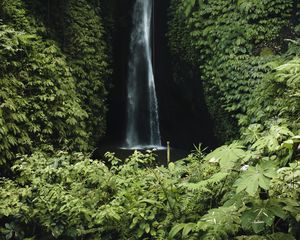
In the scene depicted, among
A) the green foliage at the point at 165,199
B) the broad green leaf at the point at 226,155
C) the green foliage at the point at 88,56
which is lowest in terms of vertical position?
the green foliage at the point at 165,199

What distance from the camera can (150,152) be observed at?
4773mm

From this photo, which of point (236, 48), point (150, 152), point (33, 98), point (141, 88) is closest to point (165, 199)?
point (150, 152)

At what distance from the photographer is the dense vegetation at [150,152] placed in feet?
8.81

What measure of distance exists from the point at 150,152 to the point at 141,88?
28.8ft

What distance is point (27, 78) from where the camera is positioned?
22.2ft

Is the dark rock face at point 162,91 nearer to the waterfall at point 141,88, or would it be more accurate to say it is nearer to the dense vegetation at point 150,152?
the waterfall at point 141,88

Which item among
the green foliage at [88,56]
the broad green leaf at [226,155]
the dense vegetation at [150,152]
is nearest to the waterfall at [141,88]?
the dense vegetation at [150,152]

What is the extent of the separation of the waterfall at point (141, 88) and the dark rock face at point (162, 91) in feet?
0.65

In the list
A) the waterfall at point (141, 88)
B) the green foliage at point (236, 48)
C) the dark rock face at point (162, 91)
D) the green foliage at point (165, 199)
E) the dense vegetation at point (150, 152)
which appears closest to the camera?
the green foliage at point (165, 199)

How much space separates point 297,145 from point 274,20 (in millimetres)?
6679

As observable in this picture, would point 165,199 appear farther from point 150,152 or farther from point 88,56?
point 88,56

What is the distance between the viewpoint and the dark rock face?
12.8 meters

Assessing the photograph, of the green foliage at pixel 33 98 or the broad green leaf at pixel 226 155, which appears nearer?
the broad green leaf at pixel 226 155

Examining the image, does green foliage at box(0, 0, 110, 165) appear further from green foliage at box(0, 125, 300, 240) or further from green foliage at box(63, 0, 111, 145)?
green foliage at box(0, 125, 300, 240)
